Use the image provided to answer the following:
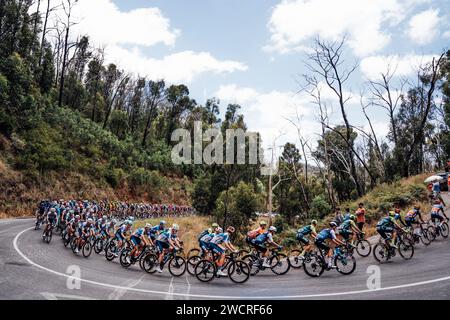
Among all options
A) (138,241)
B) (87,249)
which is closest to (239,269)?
(138,241)

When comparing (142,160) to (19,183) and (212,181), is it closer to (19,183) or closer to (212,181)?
(212,181)

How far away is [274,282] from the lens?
1176 cm

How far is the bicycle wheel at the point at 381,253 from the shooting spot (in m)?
13.2

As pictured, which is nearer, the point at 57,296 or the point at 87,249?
the point at 57,296

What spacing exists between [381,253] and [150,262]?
9121mm

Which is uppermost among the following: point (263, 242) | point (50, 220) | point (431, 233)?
point (50, 220)

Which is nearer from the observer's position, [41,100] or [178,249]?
[178,249]

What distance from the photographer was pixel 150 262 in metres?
13.1

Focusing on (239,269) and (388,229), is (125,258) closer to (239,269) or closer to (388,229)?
(239,269)

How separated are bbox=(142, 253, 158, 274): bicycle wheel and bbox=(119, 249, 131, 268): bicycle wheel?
1.07m

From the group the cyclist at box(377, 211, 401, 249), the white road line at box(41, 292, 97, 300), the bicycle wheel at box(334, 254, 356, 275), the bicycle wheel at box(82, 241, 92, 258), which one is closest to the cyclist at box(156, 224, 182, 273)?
the white road line at box(41, 292, 97, 300)
